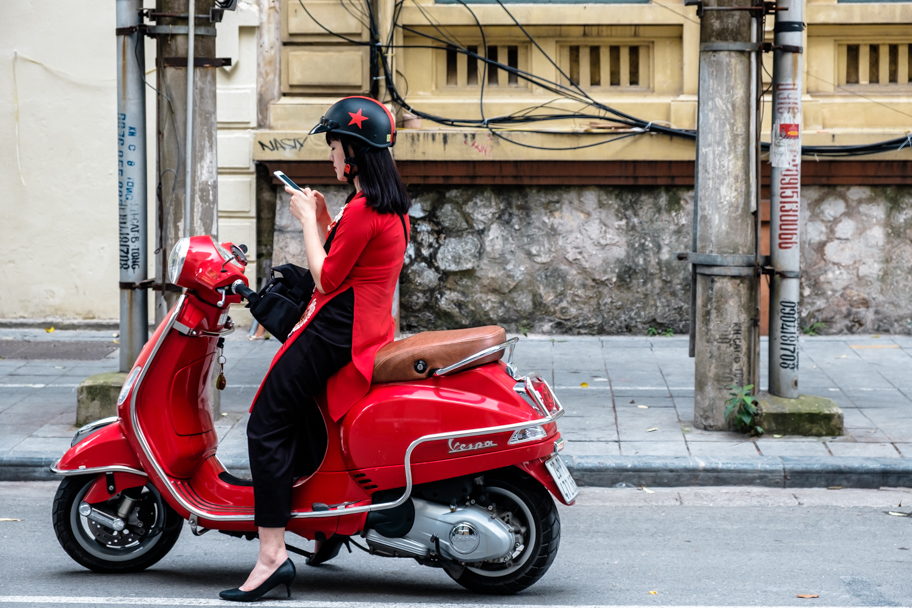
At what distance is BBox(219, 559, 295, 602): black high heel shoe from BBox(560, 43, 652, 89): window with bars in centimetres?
692

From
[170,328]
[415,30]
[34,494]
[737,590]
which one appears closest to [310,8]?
[415,30]

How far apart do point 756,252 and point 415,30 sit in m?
4.64

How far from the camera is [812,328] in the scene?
32.9 feet

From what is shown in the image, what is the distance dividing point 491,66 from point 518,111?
55cm

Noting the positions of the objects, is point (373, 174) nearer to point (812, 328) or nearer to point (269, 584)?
point (269, 584)

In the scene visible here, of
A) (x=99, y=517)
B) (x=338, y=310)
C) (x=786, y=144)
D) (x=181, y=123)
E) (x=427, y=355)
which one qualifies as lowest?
(x=99, y=517)

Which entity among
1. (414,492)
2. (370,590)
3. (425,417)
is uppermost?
(425,417)

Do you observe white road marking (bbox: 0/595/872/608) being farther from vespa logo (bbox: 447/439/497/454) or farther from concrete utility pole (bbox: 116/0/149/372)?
concrete utility pole (bbox: 116/0/149/372)

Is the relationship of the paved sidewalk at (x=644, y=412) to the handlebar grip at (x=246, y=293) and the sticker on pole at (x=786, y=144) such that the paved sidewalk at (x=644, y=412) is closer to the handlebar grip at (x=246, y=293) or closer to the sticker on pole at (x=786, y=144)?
the sticker on pole at (x=786, y=144)

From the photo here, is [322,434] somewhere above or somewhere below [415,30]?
below

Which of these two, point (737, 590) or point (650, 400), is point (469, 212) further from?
Answer: point (737, 590)

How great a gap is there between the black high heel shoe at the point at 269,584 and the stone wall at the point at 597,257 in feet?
20.0

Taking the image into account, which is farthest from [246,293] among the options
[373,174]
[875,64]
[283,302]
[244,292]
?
[875,64]

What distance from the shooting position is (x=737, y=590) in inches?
173
